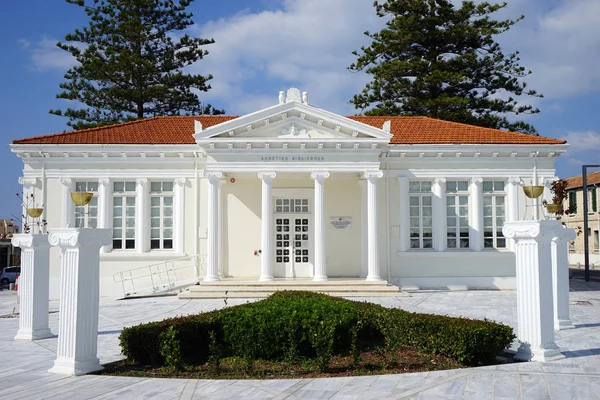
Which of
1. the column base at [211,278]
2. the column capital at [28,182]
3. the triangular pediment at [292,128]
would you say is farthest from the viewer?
the column capital at [28,182]

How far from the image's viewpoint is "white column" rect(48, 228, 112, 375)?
28.5 feet

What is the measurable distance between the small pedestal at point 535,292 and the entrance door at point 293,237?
462 inches

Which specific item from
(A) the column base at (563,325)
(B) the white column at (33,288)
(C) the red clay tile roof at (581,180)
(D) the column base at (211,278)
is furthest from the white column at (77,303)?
(C) the red clay tile roof at (581,180)

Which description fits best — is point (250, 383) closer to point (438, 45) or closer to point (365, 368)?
point (365, 368)

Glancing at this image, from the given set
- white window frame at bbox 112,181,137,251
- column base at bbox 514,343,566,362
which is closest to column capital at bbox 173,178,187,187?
white window frame at bbox 112,181,137,251

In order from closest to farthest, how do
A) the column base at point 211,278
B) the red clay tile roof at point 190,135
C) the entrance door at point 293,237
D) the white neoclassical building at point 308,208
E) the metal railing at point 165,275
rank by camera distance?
the column base at point 211,278
the metal railing at point 165,275
the white neoclassical building at point 308,208
the red clay tile roof at point 190,135
the entrance door at point 293,237

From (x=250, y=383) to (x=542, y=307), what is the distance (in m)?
4.61

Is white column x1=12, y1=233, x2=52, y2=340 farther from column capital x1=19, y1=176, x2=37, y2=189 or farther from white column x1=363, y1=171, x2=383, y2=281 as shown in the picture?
white column x1=363, y1=171, x2=383, y2=281

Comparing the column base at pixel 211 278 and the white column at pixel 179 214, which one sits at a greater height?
the white column at pixel 179 214

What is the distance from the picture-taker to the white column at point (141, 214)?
20094mm

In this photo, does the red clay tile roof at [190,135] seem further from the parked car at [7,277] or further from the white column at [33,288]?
the parked car at [7,277]

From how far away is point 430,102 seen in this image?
34688mm

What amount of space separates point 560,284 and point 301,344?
5893mm

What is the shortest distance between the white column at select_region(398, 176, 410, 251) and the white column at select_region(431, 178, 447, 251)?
0.92 m
